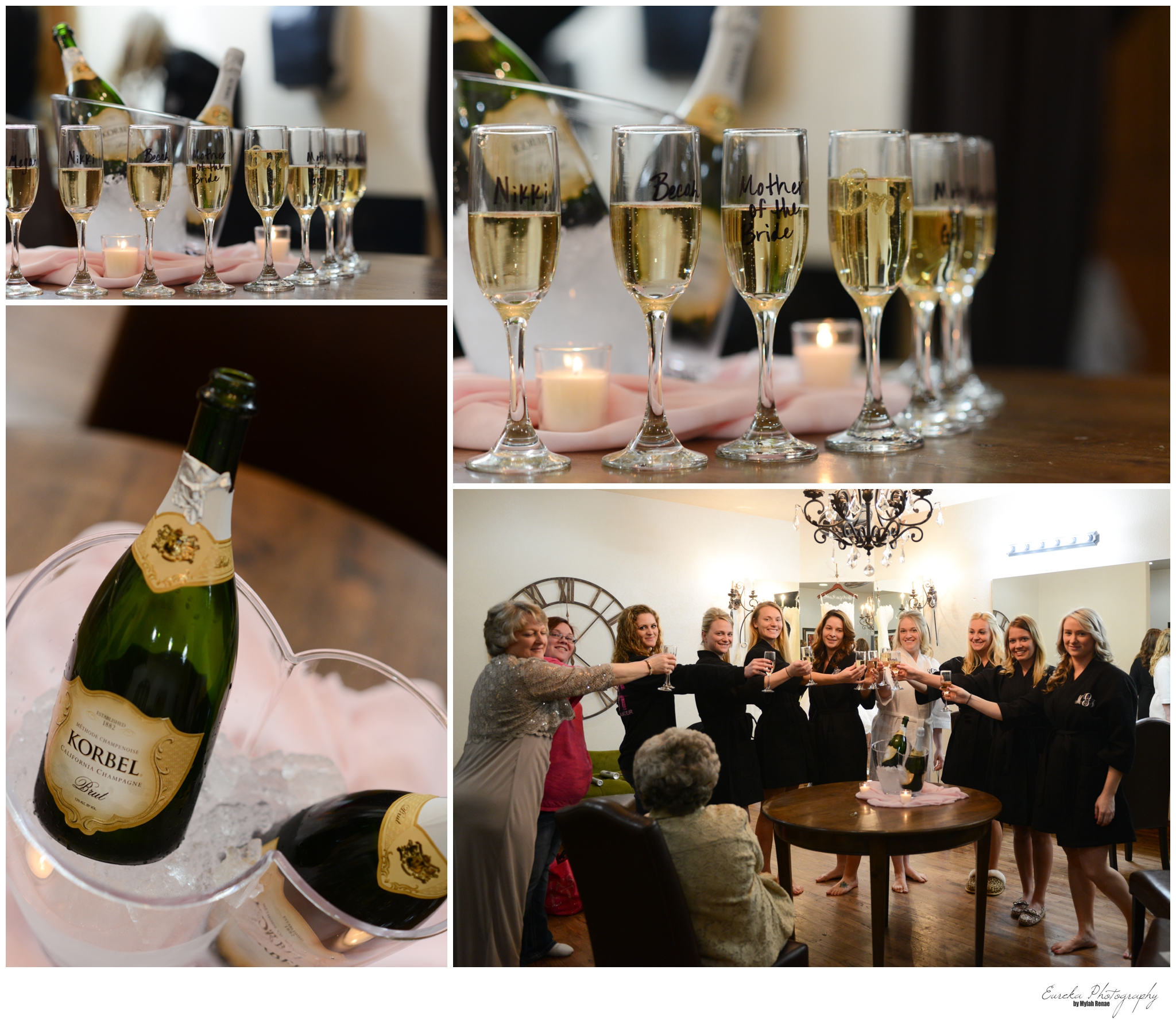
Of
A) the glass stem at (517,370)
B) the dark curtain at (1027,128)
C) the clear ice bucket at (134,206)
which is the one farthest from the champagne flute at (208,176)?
the dark curtain at (1027,128)

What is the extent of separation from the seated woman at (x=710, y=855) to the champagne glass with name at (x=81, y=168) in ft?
2.04

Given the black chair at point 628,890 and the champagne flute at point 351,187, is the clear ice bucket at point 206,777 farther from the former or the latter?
the champagne flute at point 351,187

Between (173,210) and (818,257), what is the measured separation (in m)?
1.13

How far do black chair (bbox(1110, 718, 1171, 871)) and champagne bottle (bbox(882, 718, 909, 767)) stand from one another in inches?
8.3

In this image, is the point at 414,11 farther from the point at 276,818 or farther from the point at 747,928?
the point at 747,928

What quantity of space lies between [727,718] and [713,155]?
0.50 metres

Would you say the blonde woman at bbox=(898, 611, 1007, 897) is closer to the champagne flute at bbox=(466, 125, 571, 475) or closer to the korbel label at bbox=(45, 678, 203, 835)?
the champagne flute at bbox=(466, 125, 571, 475)

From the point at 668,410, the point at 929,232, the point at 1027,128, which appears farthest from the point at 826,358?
the point at 1027,128

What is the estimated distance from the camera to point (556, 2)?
1.51 meters

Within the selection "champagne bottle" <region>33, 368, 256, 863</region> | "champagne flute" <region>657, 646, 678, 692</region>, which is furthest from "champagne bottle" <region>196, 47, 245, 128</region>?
"champagne flute" <region>657, 646, 678, 692</region>

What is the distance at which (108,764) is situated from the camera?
83cm

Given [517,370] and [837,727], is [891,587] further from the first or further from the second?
[517,370]
